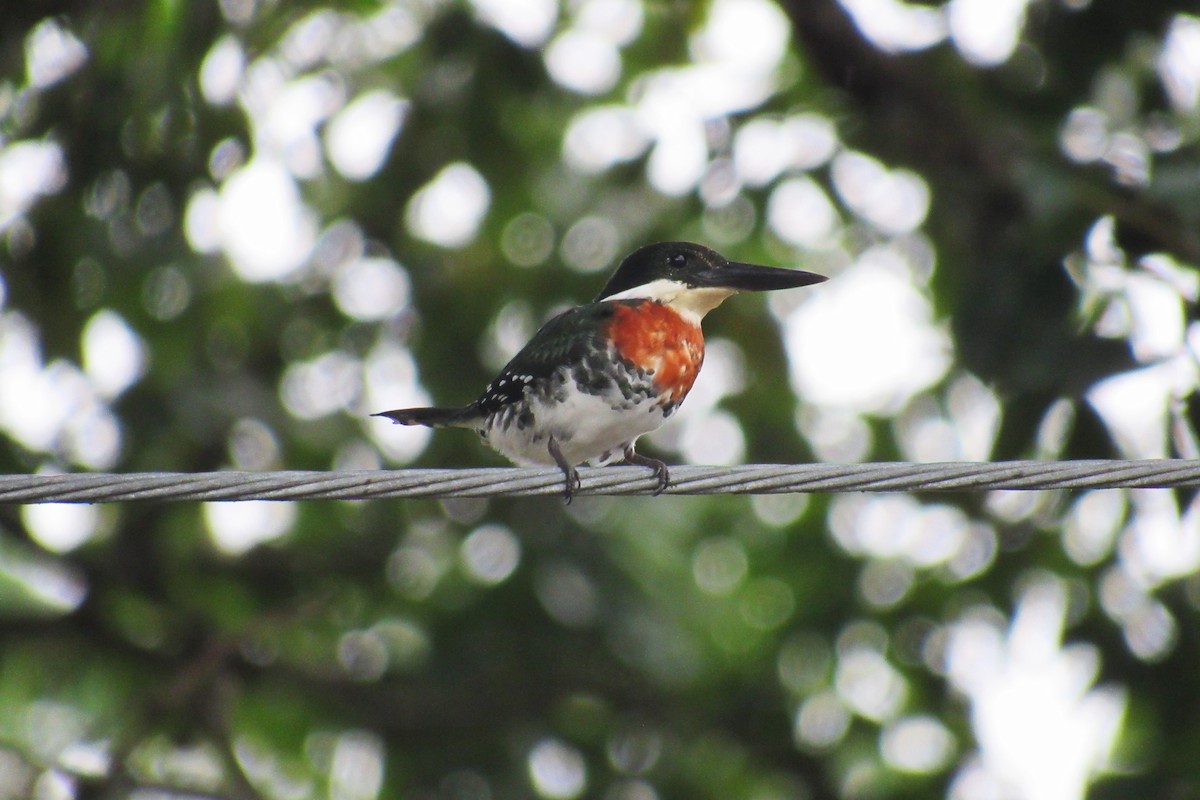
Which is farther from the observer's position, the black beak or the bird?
the black beak

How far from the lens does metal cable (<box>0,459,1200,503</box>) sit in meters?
2.35

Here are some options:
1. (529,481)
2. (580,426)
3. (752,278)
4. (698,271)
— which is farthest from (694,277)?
(529,481)

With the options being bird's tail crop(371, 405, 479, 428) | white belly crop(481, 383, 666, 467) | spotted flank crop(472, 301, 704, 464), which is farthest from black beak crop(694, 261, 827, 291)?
bird's tail crop(371, 405, 479, 428)

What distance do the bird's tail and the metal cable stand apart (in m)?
1.43

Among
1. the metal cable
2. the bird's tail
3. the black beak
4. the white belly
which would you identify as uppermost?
the black beak

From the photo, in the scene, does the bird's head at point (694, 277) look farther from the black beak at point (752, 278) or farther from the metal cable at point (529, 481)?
the metal cable at point (529, 481)

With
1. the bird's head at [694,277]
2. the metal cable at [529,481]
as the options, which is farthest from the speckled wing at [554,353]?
the metal cable at [529,481]

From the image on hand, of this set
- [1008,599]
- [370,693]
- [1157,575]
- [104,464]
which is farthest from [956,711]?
[104,464]

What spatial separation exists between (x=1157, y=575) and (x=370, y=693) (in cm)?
295

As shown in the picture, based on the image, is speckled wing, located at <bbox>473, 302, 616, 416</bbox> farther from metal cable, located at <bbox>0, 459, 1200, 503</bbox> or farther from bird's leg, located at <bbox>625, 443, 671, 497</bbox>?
metal cable, located at <bbox>0, 459, 1200, 503</bbox>

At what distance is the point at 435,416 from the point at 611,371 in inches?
24.3

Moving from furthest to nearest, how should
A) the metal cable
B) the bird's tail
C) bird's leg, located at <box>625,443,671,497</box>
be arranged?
1. the bird's tail
2. bird's leg, located at <box>625,443,671,497</box>
3. the metal cable

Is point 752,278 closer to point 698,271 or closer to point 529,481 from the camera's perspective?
point 698,271

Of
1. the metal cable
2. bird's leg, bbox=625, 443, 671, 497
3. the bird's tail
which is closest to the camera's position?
the metal cable
